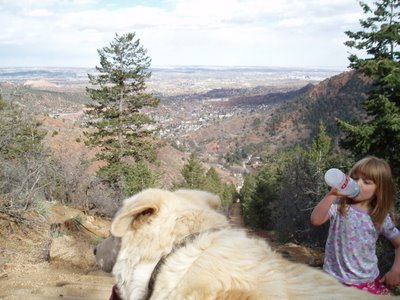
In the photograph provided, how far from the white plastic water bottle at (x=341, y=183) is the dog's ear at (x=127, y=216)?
117cm

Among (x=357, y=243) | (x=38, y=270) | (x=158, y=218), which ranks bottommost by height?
(x=38, y=270)

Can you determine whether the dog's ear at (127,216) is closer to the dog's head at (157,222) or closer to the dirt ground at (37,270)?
the dog's head at (157,222)

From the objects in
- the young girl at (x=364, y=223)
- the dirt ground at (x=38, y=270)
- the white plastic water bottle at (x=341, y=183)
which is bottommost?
the dirt ground at (x=38, y=270)

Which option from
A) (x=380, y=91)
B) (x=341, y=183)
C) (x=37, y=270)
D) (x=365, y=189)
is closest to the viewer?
(x=341, y=183)

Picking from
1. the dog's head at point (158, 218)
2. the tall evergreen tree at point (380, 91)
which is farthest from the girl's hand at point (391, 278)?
the tall evergreen tree at point (380, 91)

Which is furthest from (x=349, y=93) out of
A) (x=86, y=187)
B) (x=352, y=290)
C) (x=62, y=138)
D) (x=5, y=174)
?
(x=352, y=290)

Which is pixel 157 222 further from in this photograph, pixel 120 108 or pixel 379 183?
pixel 120 108

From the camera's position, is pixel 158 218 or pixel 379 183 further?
pixel 379 183

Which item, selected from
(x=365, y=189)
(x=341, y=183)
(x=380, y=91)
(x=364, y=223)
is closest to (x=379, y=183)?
A: (x=365, y=189)

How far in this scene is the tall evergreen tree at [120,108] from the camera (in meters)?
26.1

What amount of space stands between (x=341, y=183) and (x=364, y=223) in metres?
0.50

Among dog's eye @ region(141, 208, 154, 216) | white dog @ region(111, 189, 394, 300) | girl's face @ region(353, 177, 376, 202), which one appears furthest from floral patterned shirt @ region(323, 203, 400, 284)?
dog's eye @ region(141, 208, 154, 216)

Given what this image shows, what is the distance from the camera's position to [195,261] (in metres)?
1.67

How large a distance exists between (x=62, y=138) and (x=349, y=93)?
8654 centimetres
